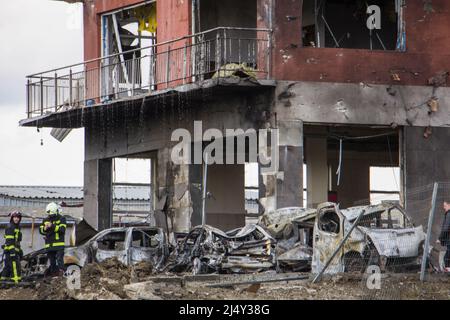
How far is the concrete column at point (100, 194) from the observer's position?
1406 inches

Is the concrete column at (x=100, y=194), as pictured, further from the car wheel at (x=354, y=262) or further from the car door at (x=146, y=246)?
the car wheel at (x=354, y=262)

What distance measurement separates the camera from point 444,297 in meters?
19.9

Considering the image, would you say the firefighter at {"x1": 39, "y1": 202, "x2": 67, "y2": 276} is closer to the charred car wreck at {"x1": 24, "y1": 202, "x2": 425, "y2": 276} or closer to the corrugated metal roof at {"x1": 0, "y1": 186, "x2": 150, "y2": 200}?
the charred car wreck at {"x1": 24, "y1": 202, "x2": 425, "y2": 276}

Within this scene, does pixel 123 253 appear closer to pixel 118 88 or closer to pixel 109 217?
pixel 118 88

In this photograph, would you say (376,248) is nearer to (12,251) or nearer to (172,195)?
(12,251)

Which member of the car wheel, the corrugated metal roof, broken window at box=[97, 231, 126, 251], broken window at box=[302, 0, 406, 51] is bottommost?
the car wheel

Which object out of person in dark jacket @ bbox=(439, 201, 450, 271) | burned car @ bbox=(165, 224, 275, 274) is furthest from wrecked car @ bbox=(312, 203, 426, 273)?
burned car @ bbox=(165, 224, 275, 274)

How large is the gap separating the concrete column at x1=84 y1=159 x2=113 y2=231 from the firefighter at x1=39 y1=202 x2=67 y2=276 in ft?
31.9

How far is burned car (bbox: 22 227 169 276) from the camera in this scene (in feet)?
86.3

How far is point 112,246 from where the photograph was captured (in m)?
27.4

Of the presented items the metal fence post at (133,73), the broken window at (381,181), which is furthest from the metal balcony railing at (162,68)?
the broken window at (381,181)

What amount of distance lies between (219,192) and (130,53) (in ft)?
19.1

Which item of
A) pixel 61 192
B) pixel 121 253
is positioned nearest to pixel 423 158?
pixel 121 253
